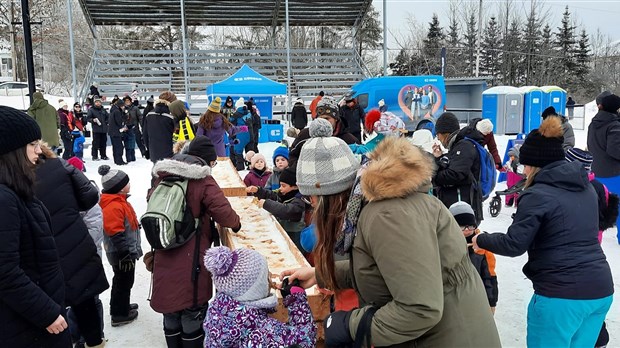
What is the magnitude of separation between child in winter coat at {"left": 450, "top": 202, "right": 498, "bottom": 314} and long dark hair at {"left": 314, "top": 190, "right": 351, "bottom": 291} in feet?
5.34

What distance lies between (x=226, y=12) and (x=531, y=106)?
13.8m

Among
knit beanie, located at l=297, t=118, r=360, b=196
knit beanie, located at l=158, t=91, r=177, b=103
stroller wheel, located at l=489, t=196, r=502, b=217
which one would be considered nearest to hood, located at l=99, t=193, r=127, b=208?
knit beanie, located at l=297, t=118, r=360, b=196

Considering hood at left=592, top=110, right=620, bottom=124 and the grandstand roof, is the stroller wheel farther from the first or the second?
the grandstand roof

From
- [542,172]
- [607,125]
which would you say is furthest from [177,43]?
[542,172]

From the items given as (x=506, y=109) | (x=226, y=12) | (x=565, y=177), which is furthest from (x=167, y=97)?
(x=226, y=12)

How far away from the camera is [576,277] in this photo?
262 centimetres

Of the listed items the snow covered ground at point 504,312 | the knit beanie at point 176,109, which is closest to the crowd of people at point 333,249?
the snow covered ground at point 504,312

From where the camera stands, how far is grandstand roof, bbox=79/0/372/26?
71.5 feet

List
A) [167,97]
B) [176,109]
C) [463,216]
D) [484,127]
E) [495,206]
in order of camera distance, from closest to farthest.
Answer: [463,216] → [484,127] → [176,109] → [495,206] → [167,97]

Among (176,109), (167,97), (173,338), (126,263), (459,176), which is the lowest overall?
(173,338)

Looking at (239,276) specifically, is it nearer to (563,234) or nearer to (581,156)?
(563,234)

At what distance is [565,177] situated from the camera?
2619 mm

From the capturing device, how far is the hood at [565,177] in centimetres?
262

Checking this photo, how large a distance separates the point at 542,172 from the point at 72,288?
2872 mm
